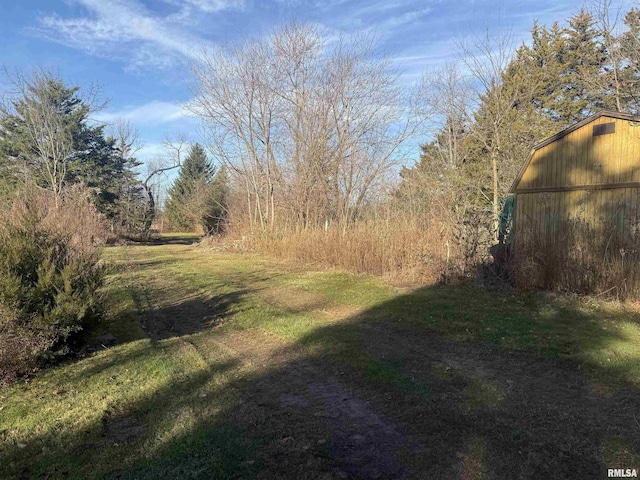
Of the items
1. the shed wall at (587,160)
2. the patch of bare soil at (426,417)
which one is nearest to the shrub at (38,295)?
the patch of bare soil at (426,417)

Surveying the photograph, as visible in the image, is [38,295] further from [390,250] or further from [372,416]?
[390,250]

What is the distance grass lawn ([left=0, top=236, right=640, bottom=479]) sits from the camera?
2.88m

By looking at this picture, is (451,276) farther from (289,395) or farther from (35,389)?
(35,389)

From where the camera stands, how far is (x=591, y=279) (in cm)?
808

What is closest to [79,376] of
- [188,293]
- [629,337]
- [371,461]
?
[371,461]

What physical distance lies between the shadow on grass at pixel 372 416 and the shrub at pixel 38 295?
3.96ft

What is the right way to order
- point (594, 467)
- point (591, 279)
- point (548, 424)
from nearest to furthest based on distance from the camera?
point (594, 467)
point (548, 424)
point (591, 279)

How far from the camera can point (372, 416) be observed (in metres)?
3.51

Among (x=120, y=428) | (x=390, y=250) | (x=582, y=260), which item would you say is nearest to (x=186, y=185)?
(x=390, y=250)

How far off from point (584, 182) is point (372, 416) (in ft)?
31.6

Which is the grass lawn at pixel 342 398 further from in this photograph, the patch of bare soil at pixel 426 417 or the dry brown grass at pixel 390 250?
the dry brown grass at pixel 390 250

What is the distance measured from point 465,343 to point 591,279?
4.14m

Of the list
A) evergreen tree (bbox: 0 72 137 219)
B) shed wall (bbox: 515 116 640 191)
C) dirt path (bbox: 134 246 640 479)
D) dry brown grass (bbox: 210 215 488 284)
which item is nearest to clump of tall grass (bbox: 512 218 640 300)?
dry brown grass (bbox: 210 215 488 284)

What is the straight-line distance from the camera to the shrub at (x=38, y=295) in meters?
4.60
